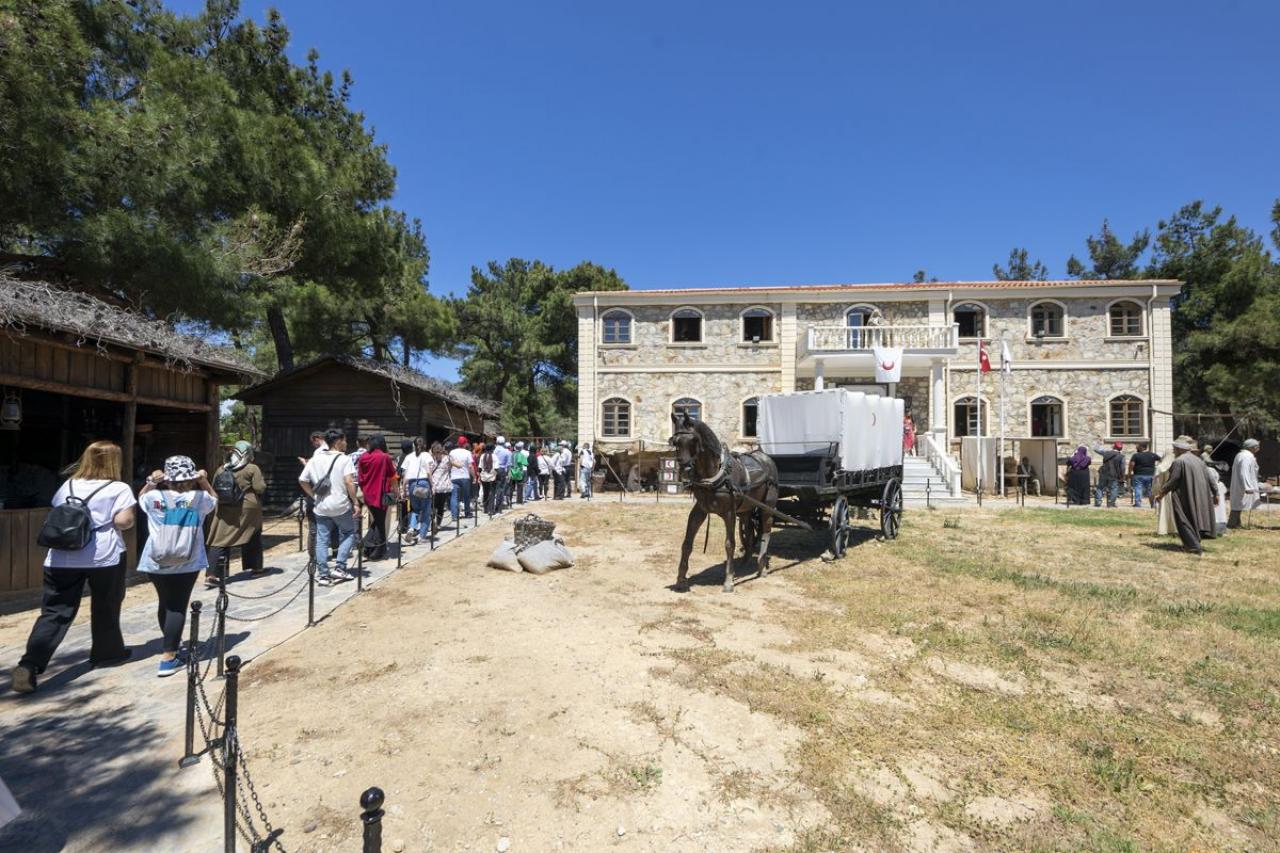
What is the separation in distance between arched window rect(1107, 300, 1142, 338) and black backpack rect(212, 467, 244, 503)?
91.7ft

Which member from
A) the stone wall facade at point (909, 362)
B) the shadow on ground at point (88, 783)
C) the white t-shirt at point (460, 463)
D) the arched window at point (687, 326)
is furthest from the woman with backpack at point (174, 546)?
the arched window at point (687, 326)

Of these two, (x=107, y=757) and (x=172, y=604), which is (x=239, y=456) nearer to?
(x=172, y=604)

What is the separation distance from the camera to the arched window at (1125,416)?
70.5 feet

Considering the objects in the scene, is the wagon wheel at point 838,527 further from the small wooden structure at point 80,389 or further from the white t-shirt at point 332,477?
the small wooden structure at point 80,389

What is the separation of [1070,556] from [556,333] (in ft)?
96.9

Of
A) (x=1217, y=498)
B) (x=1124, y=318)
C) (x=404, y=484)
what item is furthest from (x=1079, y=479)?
(x=404, y=484)

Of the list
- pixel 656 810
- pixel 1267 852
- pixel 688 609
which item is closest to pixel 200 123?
pixel 688 609

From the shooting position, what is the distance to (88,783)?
3092 mm

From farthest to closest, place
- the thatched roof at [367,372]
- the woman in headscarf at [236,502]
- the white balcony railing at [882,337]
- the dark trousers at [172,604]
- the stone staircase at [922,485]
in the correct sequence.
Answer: the white balcony railing at [882,337]
the stone staircase at [922,485]
the thatched roof at [367,372]
the woman in headscarf at [236,502]
the dark trousers at [172,604]

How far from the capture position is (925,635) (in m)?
5.39

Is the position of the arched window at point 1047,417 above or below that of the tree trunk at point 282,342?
below

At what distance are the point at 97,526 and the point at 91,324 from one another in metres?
4.07

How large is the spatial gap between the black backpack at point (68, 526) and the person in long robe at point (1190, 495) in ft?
46.5

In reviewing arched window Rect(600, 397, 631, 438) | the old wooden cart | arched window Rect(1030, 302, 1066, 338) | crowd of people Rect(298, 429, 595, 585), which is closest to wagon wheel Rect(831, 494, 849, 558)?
the old wooden cart
